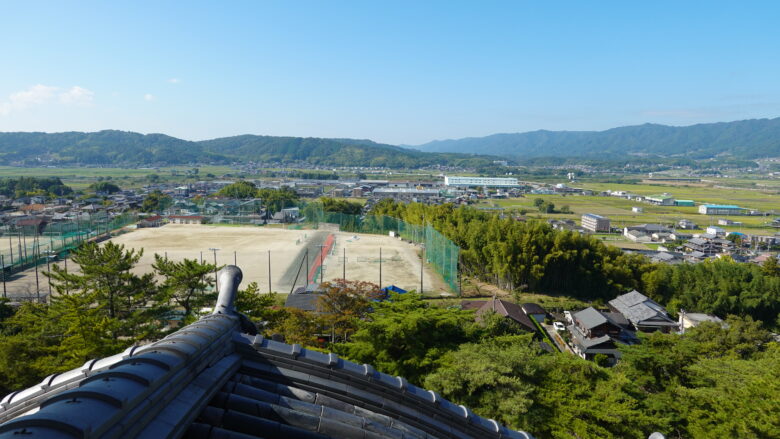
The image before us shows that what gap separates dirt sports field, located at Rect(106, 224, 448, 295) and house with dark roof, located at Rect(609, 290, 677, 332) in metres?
9.77

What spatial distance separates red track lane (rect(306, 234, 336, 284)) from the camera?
84.3ft

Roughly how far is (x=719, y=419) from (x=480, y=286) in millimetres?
18286

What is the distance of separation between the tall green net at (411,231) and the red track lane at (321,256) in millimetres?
4380

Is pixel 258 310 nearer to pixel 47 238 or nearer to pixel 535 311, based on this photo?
pixel 535 311

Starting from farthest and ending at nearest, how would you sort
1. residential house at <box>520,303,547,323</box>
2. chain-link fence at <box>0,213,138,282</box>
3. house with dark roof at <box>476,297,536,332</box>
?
chain-link fence at <box>0,213,138,282</box>, residential house at <box>520,303,547,323</box>, house with dark roof at <box>476,297,536,332</box>

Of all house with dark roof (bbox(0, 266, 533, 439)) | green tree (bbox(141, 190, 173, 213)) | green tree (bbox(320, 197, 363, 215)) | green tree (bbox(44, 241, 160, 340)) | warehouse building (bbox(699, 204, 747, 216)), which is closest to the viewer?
house with dark roof (bbox(0, 266, 533, 439))

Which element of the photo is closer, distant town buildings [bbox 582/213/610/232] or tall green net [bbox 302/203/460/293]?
tall green net [bbox 302/203/460/293]

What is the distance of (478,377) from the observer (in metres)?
9.34

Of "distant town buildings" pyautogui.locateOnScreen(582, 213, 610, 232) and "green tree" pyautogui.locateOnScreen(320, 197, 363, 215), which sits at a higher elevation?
"green tree" pyautogui.locateOnScreen(320, 197, 363, 215)

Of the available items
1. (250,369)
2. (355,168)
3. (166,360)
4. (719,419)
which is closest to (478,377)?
(719,419)

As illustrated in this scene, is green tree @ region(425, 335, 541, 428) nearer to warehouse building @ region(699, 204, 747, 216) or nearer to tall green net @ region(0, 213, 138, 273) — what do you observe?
tall green net @ region(0, 213, 138, 273)

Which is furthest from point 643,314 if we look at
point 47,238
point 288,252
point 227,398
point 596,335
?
point 47,238

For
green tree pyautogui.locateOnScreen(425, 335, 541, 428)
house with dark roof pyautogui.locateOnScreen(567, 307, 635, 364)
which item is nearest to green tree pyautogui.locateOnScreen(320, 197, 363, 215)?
house with dark roof pyautogui.locateOnScreen(567, 307, 635, 364)

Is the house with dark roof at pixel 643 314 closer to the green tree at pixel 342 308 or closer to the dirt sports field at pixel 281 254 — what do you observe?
the dirt sports field at pixel 281 254
